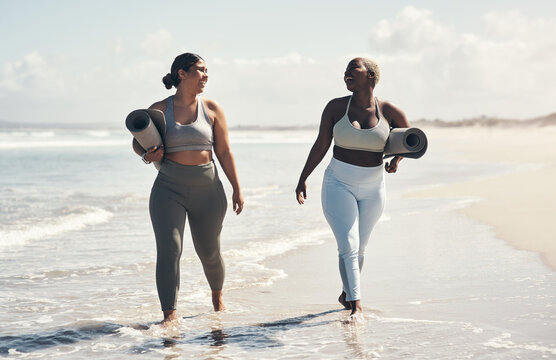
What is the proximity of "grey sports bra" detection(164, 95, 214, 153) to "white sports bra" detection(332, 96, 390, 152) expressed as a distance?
0.93 metres

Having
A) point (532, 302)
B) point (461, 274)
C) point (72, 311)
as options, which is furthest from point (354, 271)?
point (72, 311)

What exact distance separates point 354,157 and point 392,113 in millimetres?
455

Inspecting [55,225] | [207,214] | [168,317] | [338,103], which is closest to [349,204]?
[338,103]

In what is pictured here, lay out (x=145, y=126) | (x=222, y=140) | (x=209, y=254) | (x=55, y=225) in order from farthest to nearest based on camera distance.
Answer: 1. (x=55, y=225)
2. (x=209, y=254)
3. (x=222, y=140)
4. (x=145, y=126)

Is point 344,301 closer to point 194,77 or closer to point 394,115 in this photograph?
point 394,115

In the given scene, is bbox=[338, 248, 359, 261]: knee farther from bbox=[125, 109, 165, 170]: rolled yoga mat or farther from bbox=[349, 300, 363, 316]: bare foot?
bbox=[125, 109, 165, 170]: rolled yoga mat

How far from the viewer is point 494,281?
6.37m

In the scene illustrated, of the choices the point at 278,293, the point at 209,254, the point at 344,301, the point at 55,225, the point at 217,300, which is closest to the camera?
the point at 209,254

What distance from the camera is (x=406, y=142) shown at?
5199 mm

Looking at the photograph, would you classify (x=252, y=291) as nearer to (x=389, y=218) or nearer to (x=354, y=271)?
(x=354, y=271)

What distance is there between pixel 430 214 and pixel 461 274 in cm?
447

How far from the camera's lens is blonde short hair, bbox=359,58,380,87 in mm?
5195

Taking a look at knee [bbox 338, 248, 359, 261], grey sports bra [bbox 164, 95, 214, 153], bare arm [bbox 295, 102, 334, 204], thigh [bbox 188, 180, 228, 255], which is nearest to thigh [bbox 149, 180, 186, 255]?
thigh [bbox 188, 180, 228, 255]

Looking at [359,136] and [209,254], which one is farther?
[209,254]
